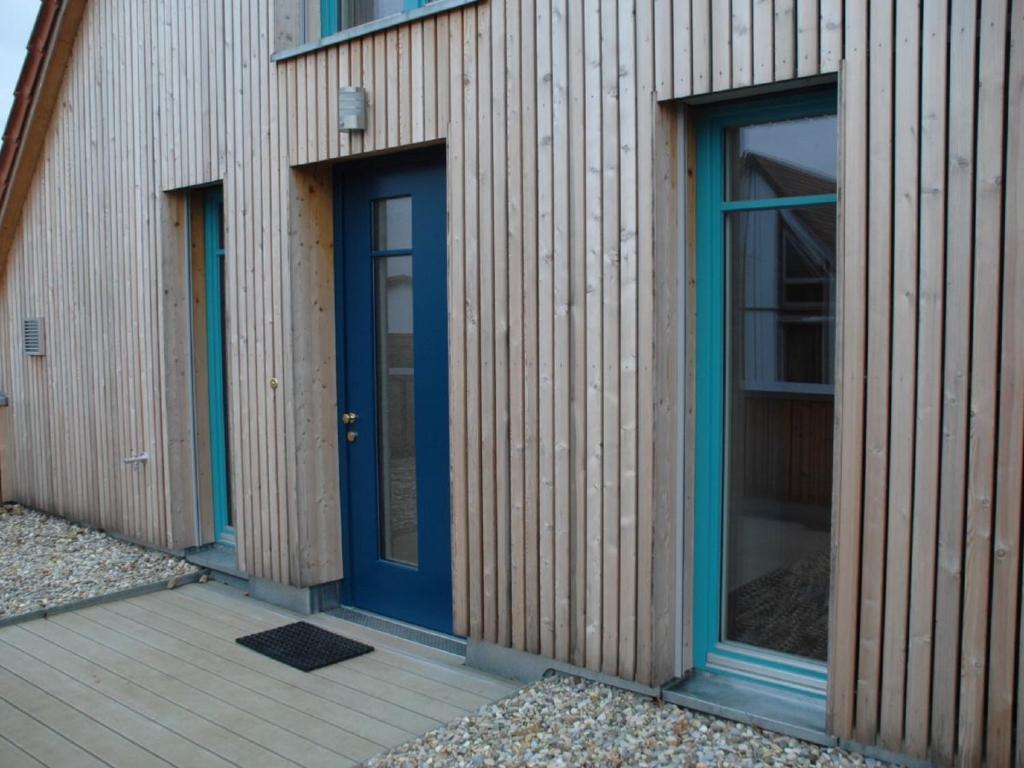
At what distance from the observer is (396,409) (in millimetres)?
5039

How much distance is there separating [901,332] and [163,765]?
2.97 m

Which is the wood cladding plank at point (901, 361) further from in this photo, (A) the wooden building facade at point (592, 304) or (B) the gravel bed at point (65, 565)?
(B) the gravel bed at point (65, 565)

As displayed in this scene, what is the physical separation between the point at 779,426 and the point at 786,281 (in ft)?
1.81

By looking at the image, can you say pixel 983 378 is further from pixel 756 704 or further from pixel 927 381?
pixel 756 704

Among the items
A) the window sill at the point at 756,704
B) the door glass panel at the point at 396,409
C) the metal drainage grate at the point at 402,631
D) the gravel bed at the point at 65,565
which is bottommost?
the metal drainage grate at the point at 402,631

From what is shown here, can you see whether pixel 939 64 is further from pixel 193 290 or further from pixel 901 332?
pixel 193 290

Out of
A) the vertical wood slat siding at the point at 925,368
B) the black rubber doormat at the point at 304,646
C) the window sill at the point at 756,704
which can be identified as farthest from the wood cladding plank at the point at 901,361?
the black rubber doormat at the point at 304,646

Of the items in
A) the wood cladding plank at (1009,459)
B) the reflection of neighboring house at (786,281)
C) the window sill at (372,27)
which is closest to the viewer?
the wood cladding plank at (1009,459)

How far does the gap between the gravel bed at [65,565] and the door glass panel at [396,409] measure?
1.64 m

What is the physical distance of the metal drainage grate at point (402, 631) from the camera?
15.4ft

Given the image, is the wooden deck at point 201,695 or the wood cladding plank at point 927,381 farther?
the wooden deck at point 201,695

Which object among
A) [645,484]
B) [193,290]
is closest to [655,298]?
[645,484]

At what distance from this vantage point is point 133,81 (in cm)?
621

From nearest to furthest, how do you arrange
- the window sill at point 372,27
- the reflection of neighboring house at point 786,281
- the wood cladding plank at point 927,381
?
1. the wood cladding plank at point 927,381
2. the reflection of neighboring house at point 786,281
3. the window sill at point 372,27
